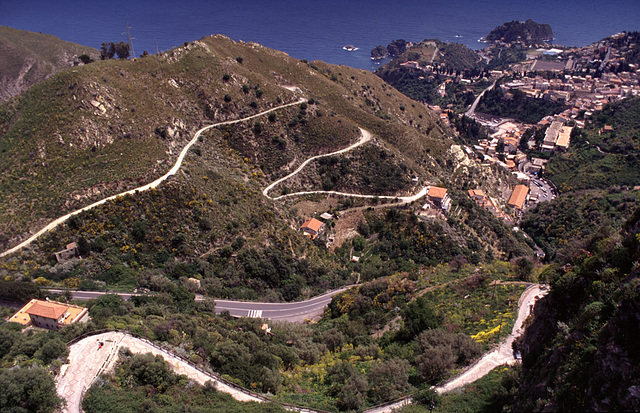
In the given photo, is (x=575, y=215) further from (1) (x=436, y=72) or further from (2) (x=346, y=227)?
(1) (x=436, y=72)

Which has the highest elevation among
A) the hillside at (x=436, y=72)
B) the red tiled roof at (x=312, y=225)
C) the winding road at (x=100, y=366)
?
the hillside at (x=436, y=72)

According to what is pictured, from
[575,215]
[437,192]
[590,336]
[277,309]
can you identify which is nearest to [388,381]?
[590,336]

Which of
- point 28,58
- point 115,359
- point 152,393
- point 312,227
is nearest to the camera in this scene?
point 152,393

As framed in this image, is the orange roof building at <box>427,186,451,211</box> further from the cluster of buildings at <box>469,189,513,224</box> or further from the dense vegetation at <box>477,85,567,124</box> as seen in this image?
the dense vegetation at <box>477,85,567,124</box>

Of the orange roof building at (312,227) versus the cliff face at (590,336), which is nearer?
the cliff face at (590,336)

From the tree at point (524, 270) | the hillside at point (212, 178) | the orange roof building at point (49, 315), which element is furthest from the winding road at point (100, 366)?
the tree at point (524, 270)

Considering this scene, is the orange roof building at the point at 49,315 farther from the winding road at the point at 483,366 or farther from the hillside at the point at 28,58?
the hillside at the point at 28,58

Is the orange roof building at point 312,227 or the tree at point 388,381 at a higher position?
the orange roof building at point 312,227
